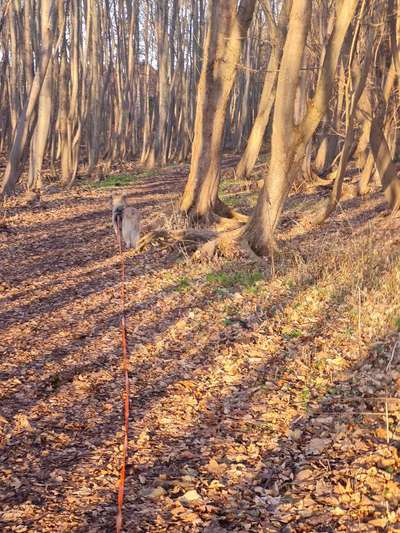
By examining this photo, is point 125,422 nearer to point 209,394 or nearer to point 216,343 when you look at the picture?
point 209,394

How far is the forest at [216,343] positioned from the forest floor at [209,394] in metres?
0.02

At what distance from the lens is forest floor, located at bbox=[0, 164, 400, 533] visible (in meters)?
3.54

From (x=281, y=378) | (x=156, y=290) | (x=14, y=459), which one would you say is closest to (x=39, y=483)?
(x=14, y=459)

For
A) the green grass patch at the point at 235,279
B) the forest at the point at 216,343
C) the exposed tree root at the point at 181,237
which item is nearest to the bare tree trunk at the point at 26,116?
the forest at the point at 216,343

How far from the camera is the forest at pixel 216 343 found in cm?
364

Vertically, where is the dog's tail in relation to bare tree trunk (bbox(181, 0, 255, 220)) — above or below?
below

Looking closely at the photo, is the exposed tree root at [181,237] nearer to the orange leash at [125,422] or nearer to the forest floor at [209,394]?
the forest floor at [209,394]

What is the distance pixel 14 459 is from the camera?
13.6 ft

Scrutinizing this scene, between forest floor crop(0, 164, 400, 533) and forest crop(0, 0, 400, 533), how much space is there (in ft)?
0.06

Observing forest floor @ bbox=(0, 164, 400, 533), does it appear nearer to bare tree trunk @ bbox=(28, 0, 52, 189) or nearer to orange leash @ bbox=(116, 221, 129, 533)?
orange leash @ bbox=(116, 221, 129, 533)

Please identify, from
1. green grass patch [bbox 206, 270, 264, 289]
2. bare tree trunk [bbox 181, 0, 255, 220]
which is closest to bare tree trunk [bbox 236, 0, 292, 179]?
bare tree trunk [bbox 181, 0, 255, 220]

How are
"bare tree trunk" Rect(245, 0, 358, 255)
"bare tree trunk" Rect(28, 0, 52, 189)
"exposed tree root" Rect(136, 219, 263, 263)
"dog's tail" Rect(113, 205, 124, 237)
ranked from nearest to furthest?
"bare tree trunk" Rect(245, 0, 358, 255) < "exposed tree root" Rect(136, 219, 263, 263) < "dog's tail" Rect(113, 205, 124, 237) < "bare tree trunk" Rect(28, 0, 52, 189)

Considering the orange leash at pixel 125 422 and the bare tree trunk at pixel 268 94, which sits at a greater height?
the bare tree trunk at pixel 268 94

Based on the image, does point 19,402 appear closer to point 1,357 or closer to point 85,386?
point 85,386
